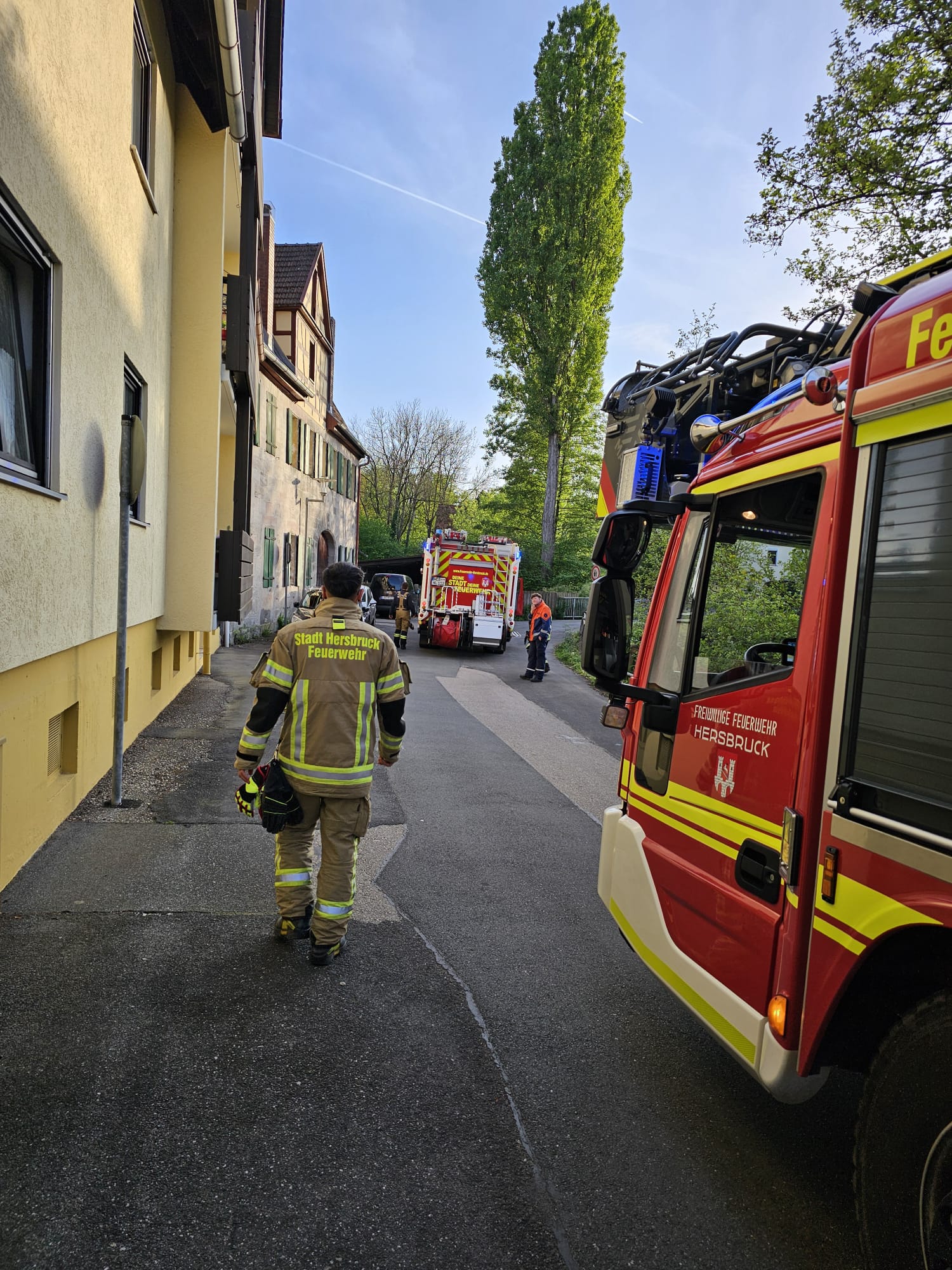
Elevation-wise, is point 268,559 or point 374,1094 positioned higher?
point 268,559

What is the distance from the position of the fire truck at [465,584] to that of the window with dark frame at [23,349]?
1663 centimetres

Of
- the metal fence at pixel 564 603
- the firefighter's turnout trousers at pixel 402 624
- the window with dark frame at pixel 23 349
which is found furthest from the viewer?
the metal fence at pixel 564 603

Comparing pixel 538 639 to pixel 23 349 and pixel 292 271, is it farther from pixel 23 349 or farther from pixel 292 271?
pixel 292 271

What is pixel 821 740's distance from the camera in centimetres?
235

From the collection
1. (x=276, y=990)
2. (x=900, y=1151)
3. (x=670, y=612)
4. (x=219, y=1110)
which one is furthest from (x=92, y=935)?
(x=900, y=1151)

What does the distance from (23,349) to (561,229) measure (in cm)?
3149

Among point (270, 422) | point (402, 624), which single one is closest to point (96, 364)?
point (402, 624)

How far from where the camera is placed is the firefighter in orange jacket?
17078 mm

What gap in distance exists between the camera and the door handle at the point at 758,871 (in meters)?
2.50

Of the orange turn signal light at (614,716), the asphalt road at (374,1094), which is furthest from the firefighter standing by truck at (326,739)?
the orange turn signal light at (614,716)

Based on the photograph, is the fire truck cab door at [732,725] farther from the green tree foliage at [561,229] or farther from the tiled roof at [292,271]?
the green tree foliage at [561,229]

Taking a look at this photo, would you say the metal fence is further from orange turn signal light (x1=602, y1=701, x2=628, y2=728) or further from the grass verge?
orange turn signal light (x1=602, y1=701, x2=628, y2=728)

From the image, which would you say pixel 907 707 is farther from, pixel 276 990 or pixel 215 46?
pixel 215 46

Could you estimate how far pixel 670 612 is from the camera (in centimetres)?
338
